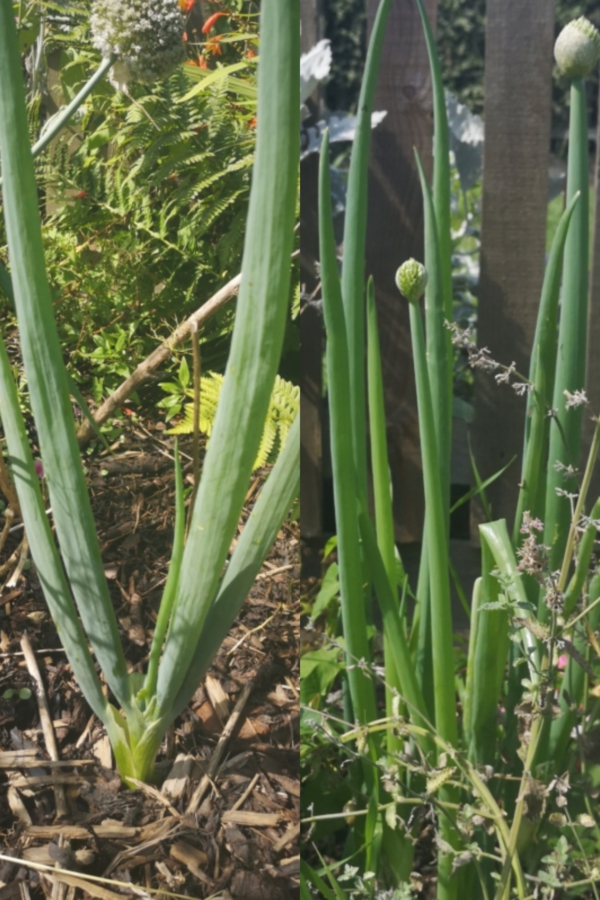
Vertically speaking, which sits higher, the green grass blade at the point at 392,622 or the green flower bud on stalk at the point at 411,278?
the green flower bud on stalk at the point at 411,278

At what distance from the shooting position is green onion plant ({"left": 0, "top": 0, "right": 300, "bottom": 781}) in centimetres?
54

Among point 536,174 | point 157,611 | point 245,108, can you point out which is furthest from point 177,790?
point 536,174

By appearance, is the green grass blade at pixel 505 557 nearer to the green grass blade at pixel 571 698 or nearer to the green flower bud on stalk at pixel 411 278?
the green grass blade at pixel 571 698

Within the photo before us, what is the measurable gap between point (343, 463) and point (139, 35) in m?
0.41

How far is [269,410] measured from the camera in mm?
620

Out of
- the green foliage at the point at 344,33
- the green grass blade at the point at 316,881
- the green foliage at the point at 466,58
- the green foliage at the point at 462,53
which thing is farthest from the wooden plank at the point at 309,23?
the green foliage at the point at 462,53

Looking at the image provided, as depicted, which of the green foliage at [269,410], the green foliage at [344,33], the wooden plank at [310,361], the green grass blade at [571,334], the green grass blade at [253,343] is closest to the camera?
the green grass blade at [253,343]

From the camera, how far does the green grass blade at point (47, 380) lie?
1.80 ft

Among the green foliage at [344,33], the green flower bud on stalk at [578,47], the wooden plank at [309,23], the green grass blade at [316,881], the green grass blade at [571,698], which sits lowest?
the green grass blade at [316,881]

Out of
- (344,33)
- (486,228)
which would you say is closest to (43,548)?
(486,228)

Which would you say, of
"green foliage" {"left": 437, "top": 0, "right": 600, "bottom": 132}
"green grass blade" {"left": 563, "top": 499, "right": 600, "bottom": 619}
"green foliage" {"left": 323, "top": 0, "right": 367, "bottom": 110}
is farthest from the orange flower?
"green foliage" {"left": 437, "top": 0, "right": 600, "bottom": 132}

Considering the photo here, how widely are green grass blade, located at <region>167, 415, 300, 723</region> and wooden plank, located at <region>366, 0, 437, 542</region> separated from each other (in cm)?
57

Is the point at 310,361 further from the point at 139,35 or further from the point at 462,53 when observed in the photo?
the point at 462,53

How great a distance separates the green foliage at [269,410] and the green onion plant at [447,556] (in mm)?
80
